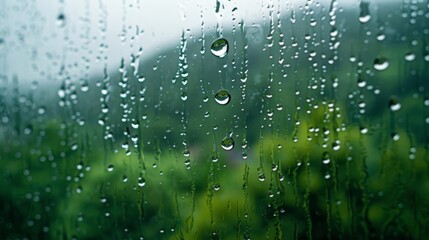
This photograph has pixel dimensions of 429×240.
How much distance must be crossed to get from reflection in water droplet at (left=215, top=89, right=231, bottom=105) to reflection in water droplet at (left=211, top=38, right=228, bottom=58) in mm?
72

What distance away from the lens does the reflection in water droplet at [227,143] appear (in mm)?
847

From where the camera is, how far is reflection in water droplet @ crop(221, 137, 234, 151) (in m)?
0.85

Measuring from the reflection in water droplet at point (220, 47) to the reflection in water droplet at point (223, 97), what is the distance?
0.07 metres

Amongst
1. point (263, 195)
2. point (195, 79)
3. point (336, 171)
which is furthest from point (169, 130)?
point (336, 171)

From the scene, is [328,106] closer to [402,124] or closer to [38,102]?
[402,124]

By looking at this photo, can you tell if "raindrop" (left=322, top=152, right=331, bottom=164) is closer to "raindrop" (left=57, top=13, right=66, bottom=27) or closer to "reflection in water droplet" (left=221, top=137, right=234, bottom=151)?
"reflection in water droplet" (left=221, top=137, right=234, bottom=151)

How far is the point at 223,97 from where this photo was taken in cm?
85

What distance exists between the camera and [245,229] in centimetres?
84

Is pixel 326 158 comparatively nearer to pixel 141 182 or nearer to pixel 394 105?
pixel 394 105

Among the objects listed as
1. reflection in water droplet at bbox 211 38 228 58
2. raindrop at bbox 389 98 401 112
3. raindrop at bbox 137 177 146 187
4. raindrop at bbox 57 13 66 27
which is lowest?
raindrop at bbox 137 177 146 187

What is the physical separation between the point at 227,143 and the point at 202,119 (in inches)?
2.7

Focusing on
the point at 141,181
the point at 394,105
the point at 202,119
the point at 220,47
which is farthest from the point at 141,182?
the point at 394,105

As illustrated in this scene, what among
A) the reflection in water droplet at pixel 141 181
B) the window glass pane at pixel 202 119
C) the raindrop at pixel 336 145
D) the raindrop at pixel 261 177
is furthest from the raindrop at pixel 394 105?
the reflection in water droplet at pixel 141 181

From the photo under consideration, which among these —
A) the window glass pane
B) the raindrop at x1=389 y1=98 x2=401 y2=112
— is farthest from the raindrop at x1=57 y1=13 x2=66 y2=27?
the raindrop at x1=389 y1=98 x2=401 y2=112
